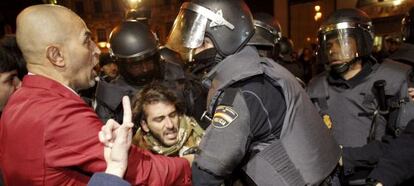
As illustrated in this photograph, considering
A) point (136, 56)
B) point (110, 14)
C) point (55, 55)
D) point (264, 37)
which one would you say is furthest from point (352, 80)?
point (110, 14)

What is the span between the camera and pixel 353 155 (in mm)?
2865

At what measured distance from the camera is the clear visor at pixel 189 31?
7.89 feet

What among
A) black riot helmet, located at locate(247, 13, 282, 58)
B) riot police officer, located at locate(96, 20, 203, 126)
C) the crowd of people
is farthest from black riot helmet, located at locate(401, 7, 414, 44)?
riot police officer, located at locate(96, 20, 203, 126)

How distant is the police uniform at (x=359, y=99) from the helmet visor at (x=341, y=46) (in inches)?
5.3

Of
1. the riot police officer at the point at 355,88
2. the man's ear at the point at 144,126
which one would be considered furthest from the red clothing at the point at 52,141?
the riot police officer at the point at 355,88

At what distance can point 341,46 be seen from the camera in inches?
132

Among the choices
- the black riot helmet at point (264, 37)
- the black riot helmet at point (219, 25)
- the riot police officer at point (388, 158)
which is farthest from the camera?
the black riot helmet at point (264, 37)

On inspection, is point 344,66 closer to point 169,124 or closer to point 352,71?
point 352,71

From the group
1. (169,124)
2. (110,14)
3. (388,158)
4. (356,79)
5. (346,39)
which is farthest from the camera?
(110,14)

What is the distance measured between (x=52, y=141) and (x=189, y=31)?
3.60 feet

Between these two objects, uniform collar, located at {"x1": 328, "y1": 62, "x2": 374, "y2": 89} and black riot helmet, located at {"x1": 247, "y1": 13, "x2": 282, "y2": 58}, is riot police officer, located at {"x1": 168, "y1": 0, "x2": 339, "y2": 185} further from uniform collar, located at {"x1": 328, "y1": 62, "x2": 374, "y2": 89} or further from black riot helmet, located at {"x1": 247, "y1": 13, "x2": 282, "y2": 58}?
uniform collar, located at {"x1": 328, "y1": 62, "x2": 374, "y2": 89}

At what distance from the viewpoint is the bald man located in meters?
1.64

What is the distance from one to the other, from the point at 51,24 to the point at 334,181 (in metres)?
1.76

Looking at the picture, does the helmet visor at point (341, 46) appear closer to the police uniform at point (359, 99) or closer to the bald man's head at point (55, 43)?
the police uniform at point (359, 99)
